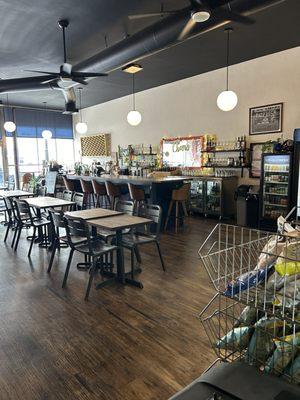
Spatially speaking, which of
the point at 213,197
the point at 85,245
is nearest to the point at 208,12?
the point at 85,245

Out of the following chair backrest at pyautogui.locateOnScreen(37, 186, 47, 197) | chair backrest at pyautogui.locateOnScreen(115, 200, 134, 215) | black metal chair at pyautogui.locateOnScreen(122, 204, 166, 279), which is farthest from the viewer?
chair backrest at pyautogui.locateOnScreen(37, 186, 47, 197)

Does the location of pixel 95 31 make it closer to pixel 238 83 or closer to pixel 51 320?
pixel 238 83

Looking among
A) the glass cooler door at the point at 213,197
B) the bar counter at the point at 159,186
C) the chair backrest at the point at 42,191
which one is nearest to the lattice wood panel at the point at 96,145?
the chair backrest at the point at 42,191

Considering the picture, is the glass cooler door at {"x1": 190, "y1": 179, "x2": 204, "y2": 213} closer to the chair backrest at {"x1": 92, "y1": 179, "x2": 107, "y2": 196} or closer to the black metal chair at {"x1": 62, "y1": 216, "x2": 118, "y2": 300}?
the chair backrest at {"x1": 92, "y1": 179, "x2": 107, "y2": 196}

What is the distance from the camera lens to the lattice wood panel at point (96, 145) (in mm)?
10953

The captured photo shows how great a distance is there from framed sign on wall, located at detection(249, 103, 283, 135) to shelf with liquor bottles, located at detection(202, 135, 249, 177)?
352 millimetres

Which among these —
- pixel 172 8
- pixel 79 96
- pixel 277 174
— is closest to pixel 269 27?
pixel 172 8

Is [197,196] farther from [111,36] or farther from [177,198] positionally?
[111,36]

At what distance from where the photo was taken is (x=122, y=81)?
789 centimetres

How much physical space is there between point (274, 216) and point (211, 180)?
1663 millimetres

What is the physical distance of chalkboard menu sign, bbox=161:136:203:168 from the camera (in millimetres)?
7777

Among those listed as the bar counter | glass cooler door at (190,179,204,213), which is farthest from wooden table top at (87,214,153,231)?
glass cooler door at (190,179,204,213)

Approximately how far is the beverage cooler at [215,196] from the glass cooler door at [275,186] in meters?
1.02

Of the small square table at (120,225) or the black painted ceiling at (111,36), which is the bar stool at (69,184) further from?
the small square table at (120,225)
